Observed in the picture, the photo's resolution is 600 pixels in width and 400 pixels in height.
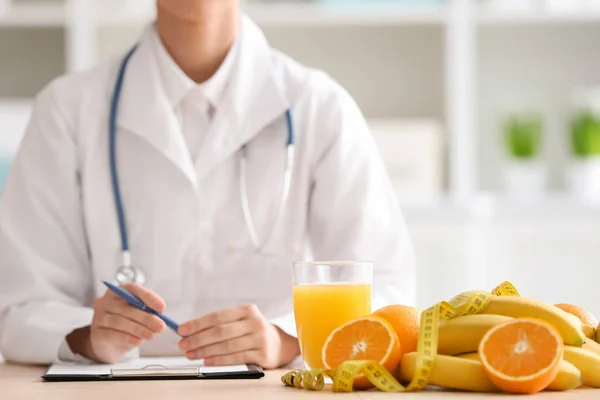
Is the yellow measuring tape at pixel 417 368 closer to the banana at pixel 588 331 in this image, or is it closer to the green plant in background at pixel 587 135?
the banana at pixel 588 331

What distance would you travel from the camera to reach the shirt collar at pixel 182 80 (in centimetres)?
188

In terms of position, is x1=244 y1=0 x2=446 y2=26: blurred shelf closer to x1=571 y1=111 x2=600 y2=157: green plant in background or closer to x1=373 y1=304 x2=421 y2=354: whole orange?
x1=571 y1=111 x2=600 y2=157: green plant in background

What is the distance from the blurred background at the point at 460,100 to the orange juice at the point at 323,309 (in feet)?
6.89

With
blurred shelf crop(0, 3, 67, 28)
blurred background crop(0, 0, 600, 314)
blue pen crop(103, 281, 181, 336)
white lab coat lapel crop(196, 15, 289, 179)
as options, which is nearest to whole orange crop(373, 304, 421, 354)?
blue pen crop(103, 281, 181, 336)

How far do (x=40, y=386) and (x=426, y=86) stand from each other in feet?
8.56

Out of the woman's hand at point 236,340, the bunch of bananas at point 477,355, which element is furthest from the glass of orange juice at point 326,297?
the woman's hand at point 236,340

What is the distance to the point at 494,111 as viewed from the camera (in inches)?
142

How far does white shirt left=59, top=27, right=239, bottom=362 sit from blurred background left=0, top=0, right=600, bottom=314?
5.03 ft

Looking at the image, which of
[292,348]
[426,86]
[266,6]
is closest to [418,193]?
[426,86]

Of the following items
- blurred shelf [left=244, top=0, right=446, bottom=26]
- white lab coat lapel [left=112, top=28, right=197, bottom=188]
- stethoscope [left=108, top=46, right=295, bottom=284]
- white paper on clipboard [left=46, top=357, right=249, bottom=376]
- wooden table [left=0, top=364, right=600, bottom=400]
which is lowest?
white paper on clipboard [left=46, top=357, right=249, bottom=376]

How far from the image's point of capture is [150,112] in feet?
6.09

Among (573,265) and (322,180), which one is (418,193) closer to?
(573,265)

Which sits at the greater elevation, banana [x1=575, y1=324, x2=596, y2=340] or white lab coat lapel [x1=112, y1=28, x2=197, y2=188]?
white lab coat lapel [x1=112, y1=28, x2=197, y2=188]

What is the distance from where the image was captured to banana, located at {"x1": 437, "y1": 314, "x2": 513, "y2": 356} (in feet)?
3.56
